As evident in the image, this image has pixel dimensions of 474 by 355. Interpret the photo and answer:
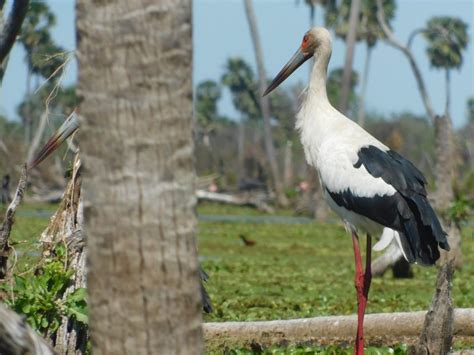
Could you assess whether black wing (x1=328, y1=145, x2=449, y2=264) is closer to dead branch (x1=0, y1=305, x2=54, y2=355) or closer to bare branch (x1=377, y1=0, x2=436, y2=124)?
dead branch (x1=0, y1=305, x2=54, y2=355)

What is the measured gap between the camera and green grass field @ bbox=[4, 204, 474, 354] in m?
10.7

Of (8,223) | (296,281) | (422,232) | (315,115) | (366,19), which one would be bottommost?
(296,281)

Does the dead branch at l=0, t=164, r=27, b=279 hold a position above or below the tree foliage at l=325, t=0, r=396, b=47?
below

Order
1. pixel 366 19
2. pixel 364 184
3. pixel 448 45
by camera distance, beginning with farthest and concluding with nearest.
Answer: pixel 448 45 < pixel 366 19 < pixel 364 184

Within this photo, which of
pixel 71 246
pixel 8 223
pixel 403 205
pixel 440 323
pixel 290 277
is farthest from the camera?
pixel 290 277

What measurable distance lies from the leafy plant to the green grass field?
37 centimetres

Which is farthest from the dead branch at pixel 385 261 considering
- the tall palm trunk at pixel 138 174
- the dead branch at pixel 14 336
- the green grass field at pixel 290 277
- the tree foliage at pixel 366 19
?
the tree foliage at pixel 366 19

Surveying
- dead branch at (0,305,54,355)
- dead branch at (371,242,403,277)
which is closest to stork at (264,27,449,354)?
dead branch at (0,305,54,355)

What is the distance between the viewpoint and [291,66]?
10312mm

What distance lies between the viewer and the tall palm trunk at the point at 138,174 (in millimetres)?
3814

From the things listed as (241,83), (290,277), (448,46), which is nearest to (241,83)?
(241,83)

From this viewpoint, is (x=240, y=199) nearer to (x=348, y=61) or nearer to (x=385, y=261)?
(x=348, y=61)

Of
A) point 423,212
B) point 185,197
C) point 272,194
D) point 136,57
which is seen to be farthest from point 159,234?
point 272,194

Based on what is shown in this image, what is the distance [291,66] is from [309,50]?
0.86ft
